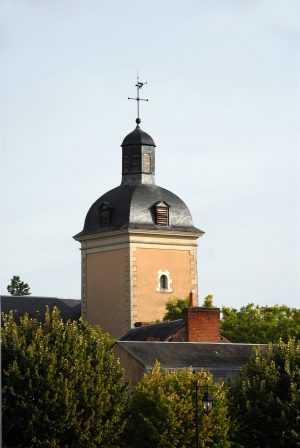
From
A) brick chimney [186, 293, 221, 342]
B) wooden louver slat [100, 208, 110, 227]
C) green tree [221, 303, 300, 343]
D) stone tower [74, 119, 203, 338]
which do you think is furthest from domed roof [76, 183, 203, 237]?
brick chimney [186, 293, 221, 342]

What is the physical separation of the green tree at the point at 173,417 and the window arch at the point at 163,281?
1910 inches

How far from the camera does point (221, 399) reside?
54.3m

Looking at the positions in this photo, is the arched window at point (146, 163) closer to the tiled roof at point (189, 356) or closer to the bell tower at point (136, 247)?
the bell tower at point (136, 247)

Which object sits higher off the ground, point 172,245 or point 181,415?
point 172,245

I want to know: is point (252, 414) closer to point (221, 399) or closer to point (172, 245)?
point (221, 399)

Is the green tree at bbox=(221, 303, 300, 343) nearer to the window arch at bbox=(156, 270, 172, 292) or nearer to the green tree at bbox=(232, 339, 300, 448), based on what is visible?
the window arch at bbox=(156, 270, 172, 292)

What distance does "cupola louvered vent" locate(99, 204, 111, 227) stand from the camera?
342 ft

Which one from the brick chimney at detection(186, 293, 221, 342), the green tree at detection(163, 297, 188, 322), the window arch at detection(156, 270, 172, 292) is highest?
the window arch at detection(156, 270, 172, 292)

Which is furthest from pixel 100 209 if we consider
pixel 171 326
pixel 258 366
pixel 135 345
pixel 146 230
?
pixel 258 366

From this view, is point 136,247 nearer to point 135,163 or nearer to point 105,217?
point 105,217

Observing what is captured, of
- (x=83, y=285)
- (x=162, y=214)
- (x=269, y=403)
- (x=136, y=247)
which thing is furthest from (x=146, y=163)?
(x=269, y=403)

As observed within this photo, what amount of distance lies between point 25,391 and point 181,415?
19.0 ft

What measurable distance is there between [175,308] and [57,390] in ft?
153

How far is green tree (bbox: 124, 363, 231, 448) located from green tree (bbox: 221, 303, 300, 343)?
3270cm
